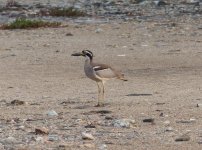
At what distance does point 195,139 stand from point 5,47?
11.4 m

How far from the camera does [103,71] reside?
13.1m

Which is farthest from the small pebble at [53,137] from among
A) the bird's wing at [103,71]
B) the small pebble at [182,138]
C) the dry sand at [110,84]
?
the bird's wing at [103,71]

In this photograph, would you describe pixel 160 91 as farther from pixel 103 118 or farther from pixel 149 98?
pixel 103 118

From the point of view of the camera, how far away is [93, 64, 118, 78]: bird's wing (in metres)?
13.1

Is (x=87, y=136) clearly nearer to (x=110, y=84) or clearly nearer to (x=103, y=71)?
(x=103, y=71)

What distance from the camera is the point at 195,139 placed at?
32.8 ft

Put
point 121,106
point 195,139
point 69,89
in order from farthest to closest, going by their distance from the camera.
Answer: point 69,89
point 121,106
point 195,139

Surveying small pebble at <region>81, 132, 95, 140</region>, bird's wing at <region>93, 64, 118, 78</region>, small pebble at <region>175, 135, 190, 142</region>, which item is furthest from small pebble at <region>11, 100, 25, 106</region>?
small pebble at <region>175, 135, 190, 142</region>

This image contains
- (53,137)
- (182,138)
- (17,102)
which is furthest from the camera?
(17,102)

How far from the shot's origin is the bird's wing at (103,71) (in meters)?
13.1

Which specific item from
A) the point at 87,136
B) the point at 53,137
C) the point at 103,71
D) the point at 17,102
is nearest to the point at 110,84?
the point at 103,71

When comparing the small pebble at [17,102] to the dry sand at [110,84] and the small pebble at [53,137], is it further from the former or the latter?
the small pebble at [53,137]

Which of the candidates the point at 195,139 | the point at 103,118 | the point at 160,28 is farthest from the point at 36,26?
the point at 195,139

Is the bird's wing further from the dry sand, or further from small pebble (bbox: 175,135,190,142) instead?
small pebble (bbox: 175,135,190,142)
